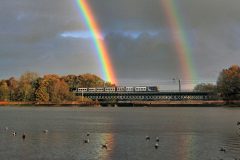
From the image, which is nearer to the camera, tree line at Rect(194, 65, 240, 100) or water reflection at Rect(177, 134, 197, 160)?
water reflection at Rect(177, 134, 197, 160)

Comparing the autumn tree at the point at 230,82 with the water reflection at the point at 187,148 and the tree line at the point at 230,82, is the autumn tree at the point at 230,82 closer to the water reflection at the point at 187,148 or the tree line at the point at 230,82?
the tree line at the point at 230,82

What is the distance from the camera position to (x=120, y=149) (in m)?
42.3

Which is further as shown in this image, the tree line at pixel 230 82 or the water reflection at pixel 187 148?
the tree line at pixel 230 82

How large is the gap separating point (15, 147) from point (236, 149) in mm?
21298

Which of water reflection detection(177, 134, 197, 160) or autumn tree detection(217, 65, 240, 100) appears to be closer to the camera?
water reflection detection(177, 134, 197, 160)

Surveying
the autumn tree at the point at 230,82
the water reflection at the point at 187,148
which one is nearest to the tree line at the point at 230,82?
the autumn tree at the point at 230,82

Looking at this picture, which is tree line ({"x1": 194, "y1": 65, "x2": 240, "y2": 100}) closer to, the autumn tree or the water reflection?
the autumn tree

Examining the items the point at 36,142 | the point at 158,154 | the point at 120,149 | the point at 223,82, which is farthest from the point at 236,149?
the point at 223,82

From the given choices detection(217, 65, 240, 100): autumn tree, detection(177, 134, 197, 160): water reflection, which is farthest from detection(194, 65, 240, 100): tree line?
detection(177, 134, 197, 160): water reflection

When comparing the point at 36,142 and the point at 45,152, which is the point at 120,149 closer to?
the point at 45,152

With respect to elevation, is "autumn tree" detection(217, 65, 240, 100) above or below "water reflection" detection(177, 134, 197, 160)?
above

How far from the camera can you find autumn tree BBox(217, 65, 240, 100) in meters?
190

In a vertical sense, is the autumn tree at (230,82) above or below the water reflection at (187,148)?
above

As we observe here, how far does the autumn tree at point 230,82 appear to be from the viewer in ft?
624
